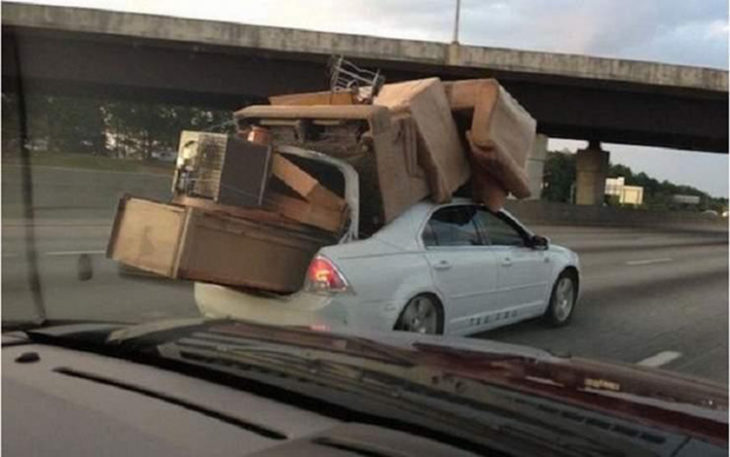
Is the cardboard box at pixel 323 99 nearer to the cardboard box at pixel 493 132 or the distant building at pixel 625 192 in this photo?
the cardboard box at pixel 493 132

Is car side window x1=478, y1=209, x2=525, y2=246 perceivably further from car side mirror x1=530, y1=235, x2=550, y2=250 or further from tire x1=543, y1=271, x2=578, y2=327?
tire x1=543, y1=271, x2=578, y2=327

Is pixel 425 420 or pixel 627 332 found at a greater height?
pixel 425 420

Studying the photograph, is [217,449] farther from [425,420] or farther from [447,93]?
[447,93]

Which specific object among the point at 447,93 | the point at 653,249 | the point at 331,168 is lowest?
the point at 653,249

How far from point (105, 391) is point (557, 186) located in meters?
64.0

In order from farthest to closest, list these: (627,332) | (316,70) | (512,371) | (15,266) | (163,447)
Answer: (316,70) < (627,332) < (15,266) < (512,371) < (163,447)

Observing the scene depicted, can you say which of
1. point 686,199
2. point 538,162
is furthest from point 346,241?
point 686,199

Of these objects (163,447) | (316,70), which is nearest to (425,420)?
(163,447)

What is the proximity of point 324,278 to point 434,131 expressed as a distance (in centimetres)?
221

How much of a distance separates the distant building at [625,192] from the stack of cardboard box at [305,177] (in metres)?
54.0

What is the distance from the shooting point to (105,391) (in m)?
2.34

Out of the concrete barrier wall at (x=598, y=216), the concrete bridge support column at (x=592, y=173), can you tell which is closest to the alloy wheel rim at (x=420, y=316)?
the concrete barrier wall at (x=598, y=216)

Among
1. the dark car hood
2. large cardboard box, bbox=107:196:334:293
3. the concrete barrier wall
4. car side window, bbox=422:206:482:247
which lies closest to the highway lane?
car side window, bbox=422:206:482:247

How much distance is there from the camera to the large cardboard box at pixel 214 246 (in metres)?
6.93
